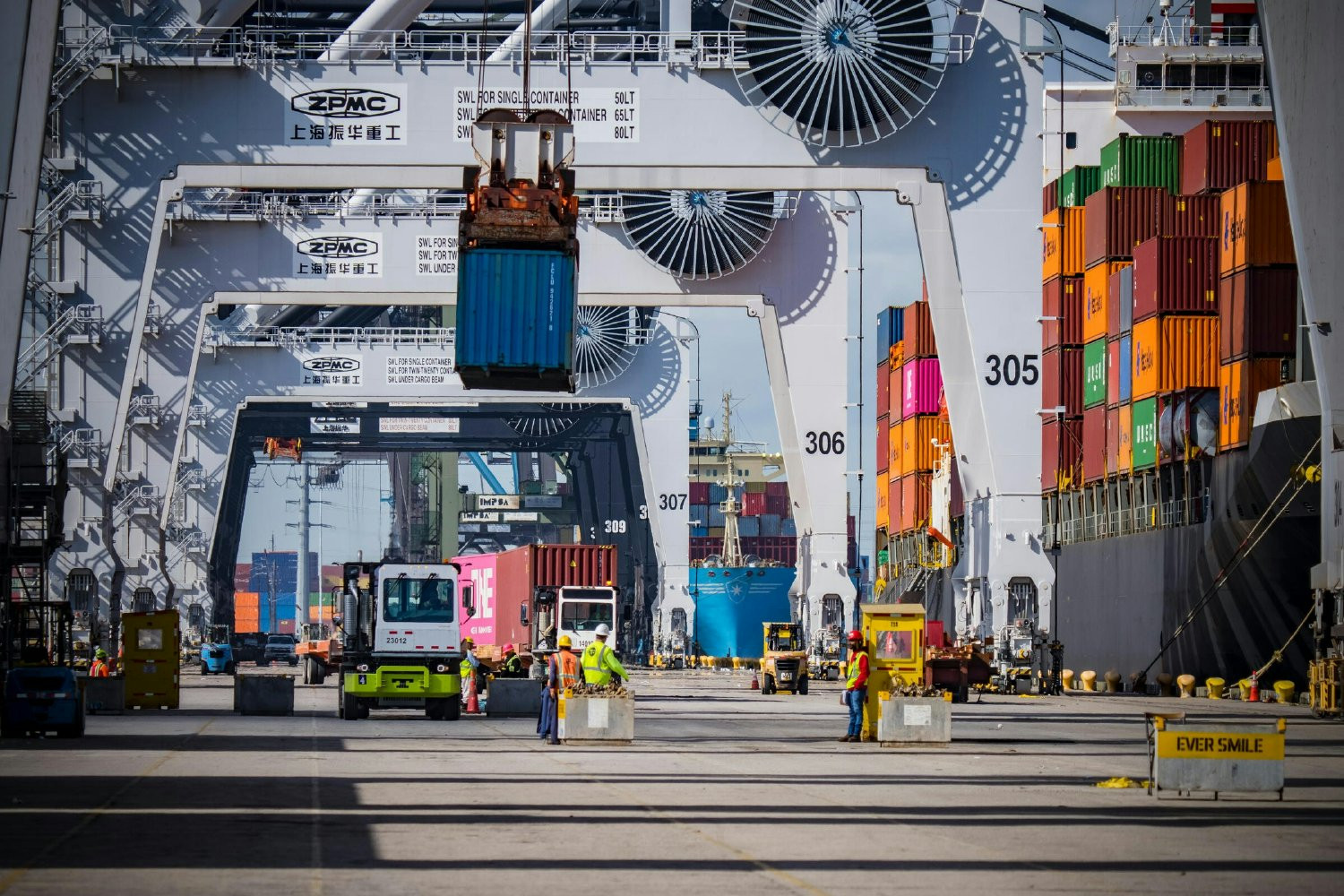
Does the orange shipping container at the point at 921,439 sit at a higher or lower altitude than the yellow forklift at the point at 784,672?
higher

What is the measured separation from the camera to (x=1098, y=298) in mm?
54031

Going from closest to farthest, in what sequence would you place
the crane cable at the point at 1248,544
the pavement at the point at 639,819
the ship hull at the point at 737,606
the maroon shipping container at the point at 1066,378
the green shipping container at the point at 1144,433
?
the pavement at the point at 639,819
the crane cable at the point at 1248,544
the green shipping container at the point at 1144,433
the maroon shipping container at the point at 1066,378
the ship hull at the point at 737,606

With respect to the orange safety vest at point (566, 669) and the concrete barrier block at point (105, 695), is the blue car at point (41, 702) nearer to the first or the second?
the orange safety vest at point (566, 669)

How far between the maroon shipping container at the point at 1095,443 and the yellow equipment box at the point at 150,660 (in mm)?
28336

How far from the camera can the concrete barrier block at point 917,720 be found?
938 inches

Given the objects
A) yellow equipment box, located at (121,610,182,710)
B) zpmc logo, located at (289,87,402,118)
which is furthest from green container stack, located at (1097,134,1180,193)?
yellow equipment box, located at (121,610,182,710)

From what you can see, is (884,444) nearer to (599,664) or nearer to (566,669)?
(566,669)

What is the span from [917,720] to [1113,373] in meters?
30.5

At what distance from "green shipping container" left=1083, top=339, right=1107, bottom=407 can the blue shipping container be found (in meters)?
27.5

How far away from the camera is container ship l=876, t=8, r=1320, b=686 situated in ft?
145

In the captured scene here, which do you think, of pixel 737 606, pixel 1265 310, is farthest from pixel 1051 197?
pixel 737 606

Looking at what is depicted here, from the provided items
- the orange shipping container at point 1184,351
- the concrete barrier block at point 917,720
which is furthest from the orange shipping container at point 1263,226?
the concrete barrier block at point 917,720

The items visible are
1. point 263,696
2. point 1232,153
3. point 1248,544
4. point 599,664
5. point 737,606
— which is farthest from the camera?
point 737,606

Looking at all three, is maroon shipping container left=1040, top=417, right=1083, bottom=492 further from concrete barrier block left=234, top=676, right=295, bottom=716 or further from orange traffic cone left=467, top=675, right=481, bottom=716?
concrete barrier block left=234, top=676, right=295, bottom=716
